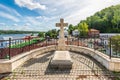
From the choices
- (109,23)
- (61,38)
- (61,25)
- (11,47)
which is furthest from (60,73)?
(109,23)

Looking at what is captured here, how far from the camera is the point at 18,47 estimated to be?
8.38 metres

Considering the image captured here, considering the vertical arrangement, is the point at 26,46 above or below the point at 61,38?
below

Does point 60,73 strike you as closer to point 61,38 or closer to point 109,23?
point 61,38

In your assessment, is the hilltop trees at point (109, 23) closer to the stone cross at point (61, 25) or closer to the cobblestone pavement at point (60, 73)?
the stone cross at point (61, 25)

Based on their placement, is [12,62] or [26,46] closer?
[12,62]

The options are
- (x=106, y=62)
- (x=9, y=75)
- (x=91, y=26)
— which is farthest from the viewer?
(x=91, y=26)

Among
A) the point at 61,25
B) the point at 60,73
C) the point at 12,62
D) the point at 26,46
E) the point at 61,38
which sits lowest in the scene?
the point at 60,73

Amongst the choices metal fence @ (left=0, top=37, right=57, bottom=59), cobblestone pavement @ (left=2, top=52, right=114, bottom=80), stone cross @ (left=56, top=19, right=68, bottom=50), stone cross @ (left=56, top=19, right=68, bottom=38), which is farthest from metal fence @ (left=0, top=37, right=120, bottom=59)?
stone cross @ (left=56, top=19, right=68, bottom=38)

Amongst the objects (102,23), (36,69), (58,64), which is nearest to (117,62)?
(58,64)

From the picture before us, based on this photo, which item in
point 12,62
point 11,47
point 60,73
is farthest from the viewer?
point 11,47

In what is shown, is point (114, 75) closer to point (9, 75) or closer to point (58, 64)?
point (58, 64)

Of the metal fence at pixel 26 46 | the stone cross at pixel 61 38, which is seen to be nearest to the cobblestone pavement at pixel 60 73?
the metal fence at pixel 26 46

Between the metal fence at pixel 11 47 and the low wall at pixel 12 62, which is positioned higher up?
the metal fence at pixel 11 47

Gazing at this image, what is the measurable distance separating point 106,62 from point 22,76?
3.35 meters
